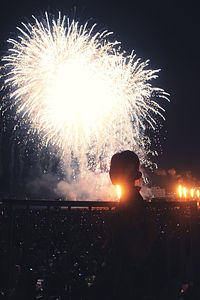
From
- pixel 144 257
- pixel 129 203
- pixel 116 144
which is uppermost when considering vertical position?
pixel 116 144

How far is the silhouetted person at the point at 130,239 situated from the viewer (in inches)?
85.5

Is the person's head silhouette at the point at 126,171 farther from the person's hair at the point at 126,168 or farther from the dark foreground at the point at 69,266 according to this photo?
the dark foreground at the point at 69,266

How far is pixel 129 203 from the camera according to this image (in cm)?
226

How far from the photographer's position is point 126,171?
2.41 meters

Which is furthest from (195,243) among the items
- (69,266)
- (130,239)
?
(130,239)

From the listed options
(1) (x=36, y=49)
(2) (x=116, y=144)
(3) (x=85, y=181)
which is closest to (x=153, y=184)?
(3) (x=85, y=181)

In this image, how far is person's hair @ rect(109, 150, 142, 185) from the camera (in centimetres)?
239

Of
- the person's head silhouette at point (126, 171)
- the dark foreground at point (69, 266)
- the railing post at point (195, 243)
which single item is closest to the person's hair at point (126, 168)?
the person's head silhouette at point (126, 171)

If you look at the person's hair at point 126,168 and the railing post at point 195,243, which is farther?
the railing post at point 195,243

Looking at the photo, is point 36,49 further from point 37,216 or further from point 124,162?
point 124,162

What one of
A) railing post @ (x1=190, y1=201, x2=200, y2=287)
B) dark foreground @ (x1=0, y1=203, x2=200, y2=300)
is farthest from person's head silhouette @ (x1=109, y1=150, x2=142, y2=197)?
railing post @ (x1=190, y1=201, x2=200, y2=287)

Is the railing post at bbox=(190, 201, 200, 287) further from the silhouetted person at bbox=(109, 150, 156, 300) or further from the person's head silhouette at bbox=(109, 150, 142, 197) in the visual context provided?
the person's head silhouette at bbox=(109, 150, 142, 197)

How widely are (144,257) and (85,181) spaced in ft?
211

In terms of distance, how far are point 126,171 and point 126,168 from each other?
3cm
